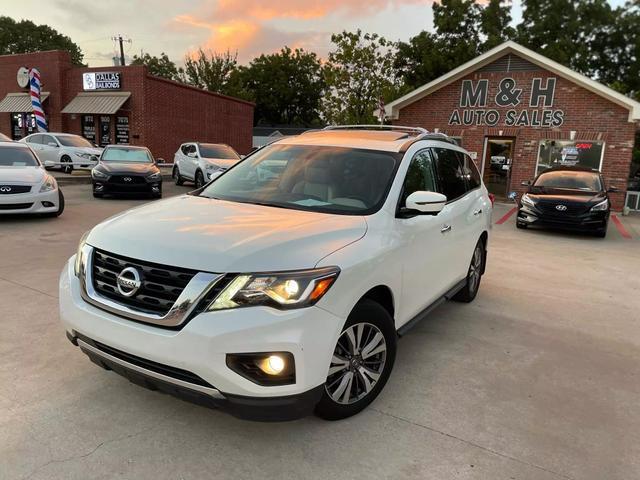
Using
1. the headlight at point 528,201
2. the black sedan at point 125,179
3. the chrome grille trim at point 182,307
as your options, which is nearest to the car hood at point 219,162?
the black sedan at point 125,179

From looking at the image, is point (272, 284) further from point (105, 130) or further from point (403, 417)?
point (105, 130)

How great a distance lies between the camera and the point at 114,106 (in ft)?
82.8

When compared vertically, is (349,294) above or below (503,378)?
above

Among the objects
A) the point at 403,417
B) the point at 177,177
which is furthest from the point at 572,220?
the point at 177,177

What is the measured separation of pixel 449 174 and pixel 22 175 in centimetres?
801

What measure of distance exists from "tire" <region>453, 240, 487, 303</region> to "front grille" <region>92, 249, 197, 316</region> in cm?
356

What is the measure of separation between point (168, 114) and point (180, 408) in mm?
26058

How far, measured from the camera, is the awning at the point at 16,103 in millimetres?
28734

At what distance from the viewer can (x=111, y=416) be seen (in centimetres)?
288

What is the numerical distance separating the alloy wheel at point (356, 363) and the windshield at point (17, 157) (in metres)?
9.01

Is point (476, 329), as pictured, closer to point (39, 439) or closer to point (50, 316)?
point (39, 439)

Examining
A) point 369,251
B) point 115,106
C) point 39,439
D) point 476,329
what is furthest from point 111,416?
point 115,106

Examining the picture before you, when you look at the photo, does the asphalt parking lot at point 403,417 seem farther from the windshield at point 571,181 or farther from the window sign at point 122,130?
the window sign at point 122,130

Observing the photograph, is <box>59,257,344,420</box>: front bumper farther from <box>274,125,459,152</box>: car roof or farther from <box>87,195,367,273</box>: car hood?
<box>274,125,459,152</box>: car roof
